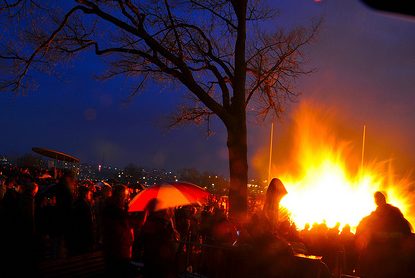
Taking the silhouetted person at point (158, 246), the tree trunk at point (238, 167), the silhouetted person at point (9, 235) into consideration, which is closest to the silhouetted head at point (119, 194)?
the silhouetted person at point (158, 246)

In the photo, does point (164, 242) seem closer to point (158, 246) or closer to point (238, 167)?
point (158, 246)

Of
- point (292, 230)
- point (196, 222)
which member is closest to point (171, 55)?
point (196, 222)

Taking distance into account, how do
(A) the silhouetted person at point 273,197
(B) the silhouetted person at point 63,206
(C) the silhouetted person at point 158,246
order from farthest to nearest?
1. (A) the silhouetted person at point 273,197
2. (B) the silhouetted person at point 63,206
3. (C) the silhouetted person at point 158,246

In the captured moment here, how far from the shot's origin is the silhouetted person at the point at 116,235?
7634mm

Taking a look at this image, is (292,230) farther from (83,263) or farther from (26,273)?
(26,273)

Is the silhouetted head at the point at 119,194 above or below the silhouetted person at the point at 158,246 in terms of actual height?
above

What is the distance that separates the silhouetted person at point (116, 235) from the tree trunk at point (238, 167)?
5429 millimetres

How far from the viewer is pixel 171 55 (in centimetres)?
1252

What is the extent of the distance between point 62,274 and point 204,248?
2.71m

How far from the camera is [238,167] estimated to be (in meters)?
12.8

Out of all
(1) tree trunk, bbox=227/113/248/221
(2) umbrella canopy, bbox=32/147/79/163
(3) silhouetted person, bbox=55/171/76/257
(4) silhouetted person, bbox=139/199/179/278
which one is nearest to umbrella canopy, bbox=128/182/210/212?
(4) silhouetted person, bbox=139/199/179/278

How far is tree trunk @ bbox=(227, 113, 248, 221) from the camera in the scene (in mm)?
12766

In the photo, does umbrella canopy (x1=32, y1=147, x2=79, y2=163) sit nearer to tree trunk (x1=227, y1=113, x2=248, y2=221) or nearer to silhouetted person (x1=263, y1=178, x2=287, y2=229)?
tree trunk (x1=227, y1=113, x2=248, y2=221)

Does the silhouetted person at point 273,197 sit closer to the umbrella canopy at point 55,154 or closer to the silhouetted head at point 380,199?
the silhouetted head at point 380,199
